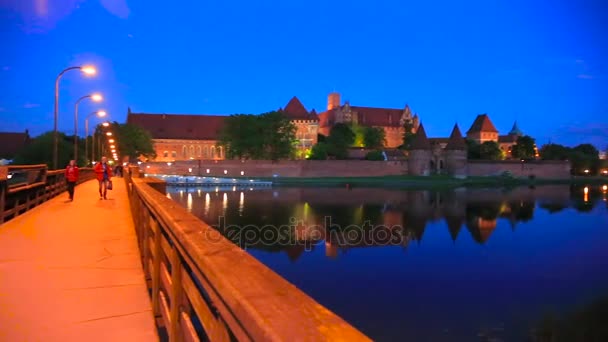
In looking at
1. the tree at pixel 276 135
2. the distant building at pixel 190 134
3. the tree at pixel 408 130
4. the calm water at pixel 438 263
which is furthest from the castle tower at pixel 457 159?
the calm water at pixel 438 263

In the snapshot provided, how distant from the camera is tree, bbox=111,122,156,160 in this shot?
84.3m

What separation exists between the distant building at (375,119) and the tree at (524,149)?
87.6ft

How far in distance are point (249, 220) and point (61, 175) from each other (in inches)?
551

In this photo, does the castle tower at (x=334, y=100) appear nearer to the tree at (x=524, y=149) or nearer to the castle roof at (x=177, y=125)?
the castle roof at (x=177, y=125)

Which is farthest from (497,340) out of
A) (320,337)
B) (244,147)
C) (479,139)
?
(479,139)

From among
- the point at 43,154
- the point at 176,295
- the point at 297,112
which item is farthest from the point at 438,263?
the point at 297,112

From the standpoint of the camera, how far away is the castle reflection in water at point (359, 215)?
2825 centimetres

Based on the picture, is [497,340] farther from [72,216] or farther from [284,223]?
[284,223]

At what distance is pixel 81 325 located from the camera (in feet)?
14.6

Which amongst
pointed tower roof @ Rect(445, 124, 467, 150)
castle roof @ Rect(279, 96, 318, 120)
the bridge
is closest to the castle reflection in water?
the bridge

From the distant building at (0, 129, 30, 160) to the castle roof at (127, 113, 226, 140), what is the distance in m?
23.1

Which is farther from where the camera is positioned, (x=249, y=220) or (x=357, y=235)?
(x=249, y=220)

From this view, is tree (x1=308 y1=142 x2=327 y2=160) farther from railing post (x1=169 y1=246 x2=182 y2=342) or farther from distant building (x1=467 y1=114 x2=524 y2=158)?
railing post (x1=169 y1=246 x2=182 y2=342)

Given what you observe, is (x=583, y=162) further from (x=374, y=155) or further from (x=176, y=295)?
(x=176, y=295)
